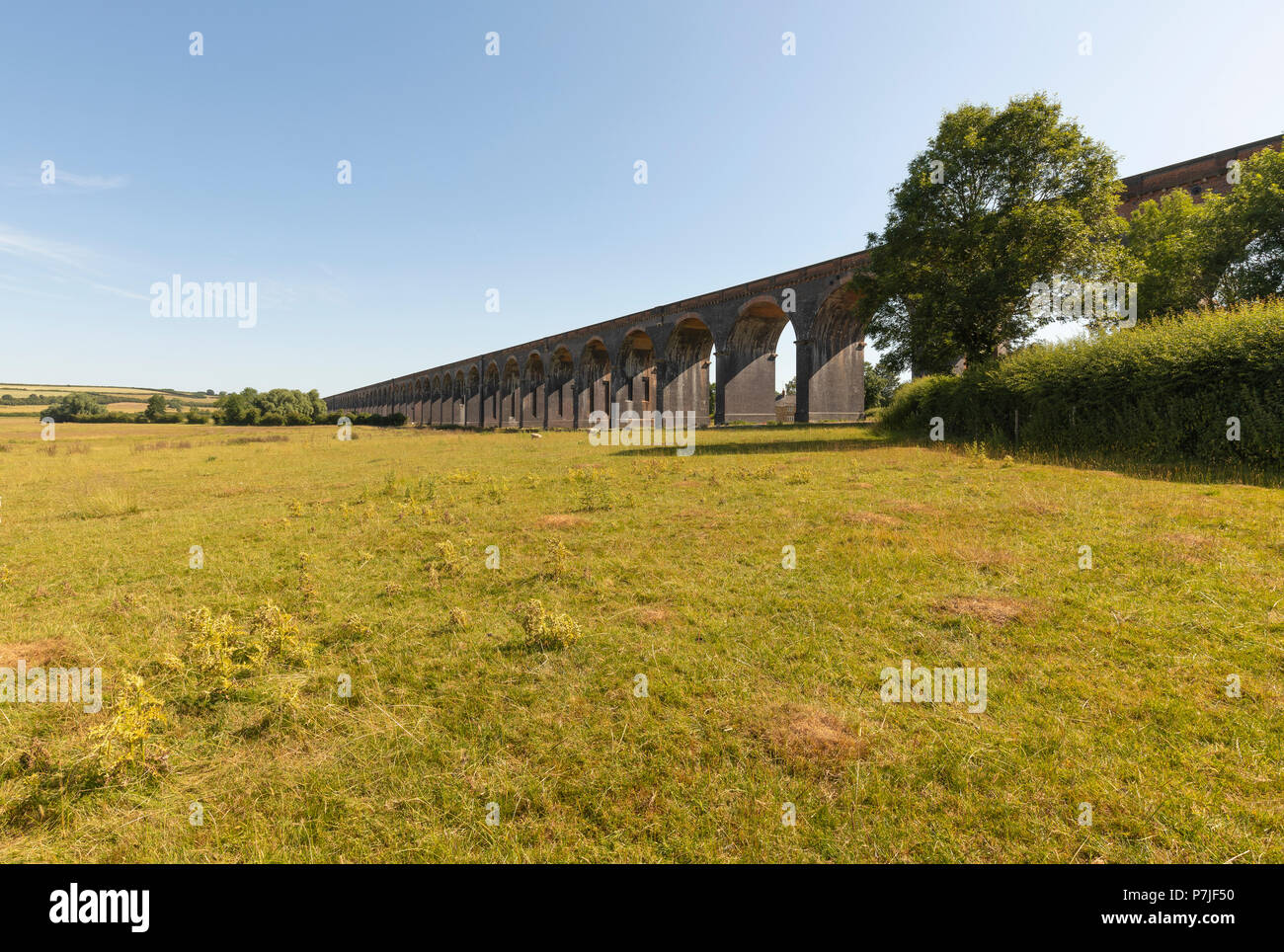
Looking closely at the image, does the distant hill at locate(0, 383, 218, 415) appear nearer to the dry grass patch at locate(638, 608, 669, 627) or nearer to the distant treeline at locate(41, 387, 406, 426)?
the distant treeline at locate(41, 387, 406, 426)

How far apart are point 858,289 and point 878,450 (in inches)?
343

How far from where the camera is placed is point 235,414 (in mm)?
77375

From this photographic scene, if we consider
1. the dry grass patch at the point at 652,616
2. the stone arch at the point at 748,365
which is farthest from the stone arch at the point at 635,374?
the dry grass patch at the point at 652,616

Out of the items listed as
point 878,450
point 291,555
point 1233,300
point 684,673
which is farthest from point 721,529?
point 1233,300

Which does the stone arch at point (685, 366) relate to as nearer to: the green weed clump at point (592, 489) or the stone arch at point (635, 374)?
the stone arch at point (635, 374)

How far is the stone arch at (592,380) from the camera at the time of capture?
57.9 m

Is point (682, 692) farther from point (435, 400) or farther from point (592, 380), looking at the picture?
point (435, 400)

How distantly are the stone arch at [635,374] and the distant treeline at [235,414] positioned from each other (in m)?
42.0

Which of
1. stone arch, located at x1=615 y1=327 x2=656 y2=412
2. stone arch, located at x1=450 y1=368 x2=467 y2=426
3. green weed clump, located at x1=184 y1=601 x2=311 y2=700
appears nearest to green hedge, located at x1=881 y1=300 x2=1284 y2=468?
green weed clump, located at x1=184 y1=601 x2=311 y2=700

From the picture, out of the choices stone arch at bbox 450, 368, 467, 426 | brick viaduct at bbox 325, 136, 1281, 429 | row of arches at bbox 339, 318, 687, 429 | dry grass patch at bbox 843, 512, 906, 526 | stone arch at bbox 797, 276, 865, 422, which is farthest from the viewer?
stone arch at bbox 450, 368, 467, 426

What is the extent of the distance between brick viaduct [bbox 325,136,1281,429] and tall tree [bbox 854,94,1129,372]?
11791 millimetres

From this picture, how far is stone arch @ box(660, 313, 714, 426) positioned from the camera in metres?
47.8

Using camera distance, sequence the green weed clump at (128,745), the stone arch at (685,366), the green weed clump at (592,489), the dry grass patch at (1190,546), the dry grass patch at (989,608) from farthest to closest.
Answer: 1. the stone arch at (685,366)
2. the green weed clump at (592,489)
3. the dry grass patch at (1190,546)
4. the dry grass patch at (989,608)
5. the green weed clump at (128,745)

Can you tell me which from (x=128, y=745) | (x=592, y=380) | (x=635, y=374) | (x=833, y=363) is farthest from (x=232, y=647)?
(x=592, y=380)
